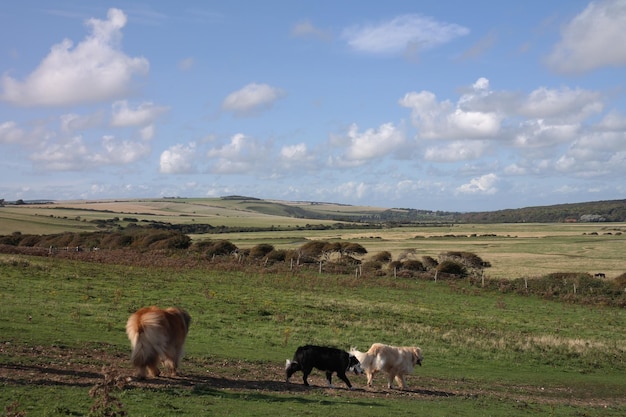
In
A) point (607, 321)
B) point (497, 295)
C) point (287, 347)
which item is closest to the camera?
point (287, 347)

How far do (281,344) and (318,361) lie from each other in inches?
272

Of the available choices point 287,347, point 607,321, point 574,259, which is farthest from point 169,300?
point 574,259

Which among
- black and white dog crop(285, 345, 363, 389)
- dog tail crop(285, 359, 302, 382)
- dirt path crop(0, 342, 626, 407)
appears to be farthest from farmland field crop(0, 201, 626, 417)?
black and white dog crop(285, 345, 363, 389)

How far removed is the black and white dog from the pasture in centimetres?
41

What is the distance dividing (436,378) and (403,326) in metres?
9.38

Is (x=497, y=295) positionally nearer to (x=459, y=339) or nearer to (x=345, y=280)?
(x=345, y=280)

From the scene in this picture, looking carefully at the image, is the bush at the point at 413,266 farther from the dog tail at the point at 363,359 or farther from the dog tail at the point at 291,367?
the dog tail at the point at 291,367

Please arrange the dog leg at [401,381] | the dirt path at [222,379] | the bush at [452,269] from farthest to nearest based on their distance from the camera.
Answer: the bush at [452,269] → the dog leg at [401,381] → the dirt path at [222,379]

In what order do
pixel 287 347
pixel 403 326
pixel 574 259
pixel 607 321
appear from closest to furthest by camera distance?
pixel 287 347 → pixel 403 326 → pixel 607 321 → pixel 574 259

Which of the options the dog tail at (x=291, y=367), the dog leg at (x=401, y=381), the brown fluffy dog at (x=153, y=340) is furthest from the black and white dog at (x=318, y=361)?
the brown fluffy dog at (x=153, y=340)

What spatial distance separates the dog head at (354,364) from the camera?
1499 centimetres

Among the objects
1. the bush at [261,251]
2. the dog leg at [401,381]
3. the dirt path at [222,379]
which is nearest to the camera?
the dirt path at [222,379]

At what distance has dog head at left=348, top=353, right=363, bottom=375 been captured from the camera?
49.2 feet

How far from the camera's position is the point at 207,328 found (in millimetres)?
23000
